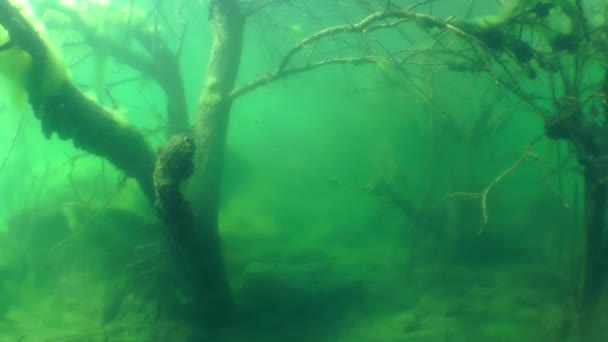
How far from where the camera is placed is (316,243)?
44.3 feet

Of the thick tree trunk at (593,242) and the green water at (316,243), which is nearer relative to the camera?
the thick tree trunk at (593,242)

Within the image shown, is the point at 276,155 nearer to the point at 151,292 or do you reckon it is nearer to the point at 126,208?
the point at 126,208

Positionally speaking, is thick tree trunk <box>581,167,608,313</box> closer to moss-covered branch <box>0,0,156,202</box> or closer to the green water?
the green water

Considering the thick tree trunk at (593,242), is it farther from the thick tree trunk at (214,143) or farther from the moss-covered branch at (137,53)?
the moss-covered branch at (137,53)

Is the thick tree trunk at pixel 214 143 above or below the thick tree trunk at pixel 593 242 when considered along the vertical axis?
above

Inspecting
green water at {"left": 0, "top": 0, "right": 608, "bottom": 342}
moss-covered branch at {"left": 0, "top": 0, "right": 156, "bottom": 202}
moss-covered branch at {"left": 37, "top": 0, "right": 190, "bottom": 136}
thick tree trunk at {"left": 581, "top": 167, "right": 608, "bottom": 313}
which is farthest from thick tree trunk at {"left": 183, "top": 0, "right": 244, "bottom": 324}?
thick tree trunk at {"left": 581, "top": 167, "right": 608, "bottom": 313}

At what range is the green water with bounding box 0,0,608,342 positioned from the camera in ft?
23.7

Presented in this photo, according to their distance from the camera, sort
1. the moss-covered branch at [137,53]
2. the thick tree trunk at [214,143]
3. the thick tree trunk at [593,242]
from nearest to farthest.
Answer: the thick tree trunk at [593,242], the thick tree trunk at [214,143], the moss-covered branch at [137,53]

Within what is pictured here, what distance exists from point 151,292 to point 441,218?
7.72 meters

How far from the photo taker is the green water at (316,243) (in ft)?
23.7

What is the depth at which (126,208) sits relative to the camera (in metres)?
9.88

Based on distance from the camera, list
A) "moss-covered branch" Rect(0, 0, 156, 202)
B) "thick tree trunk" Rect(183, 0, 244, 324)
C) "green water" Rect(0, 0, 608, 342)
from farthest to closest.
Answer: "green water" Rect(0, 0, 608, 342) → "thick tree trunk" Rect(183, 0, 244, 324) → "moss-covered branch" Rect(0, 0, 156, 202)

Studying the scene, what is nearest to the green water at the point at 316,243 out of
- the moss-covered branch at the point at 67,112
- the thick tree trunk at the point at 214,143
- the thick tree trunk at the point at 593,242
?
the thick tree trunk at the point at 593,242


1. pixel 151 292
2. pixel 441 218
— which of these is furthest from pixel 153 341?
pixel 441 218
